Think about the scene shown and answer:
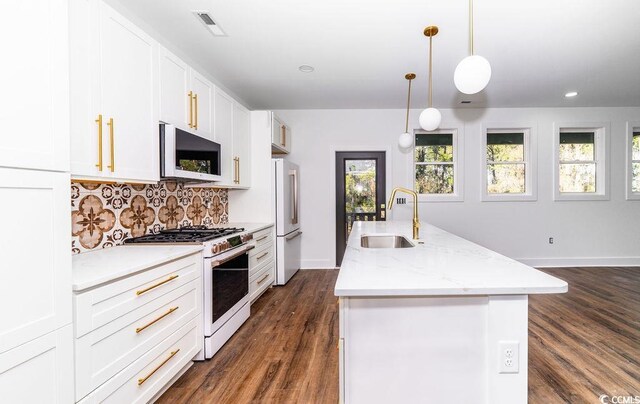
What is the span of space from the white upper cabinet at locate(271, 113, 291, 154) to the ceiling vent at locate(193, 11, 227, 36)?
1.35 meters

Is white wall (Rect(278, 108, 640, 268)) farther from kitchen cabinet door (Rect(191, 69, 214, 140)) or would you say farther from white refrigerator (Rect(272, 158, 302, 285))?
kitchen cabinet door (Rect(191, 69, 214, 140))

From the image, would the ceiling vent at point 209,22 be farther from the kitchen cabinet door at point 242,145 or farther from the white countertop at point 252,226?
the white countertop at point 252,226

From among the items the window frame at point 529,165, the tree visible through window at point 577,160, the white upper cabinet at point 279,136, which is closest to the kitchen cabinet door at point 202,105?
the white upper cabinet at point 279,136

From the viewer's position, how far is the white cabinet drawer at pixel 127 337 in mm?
1207

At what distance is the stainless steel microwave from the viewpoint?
2.05 m

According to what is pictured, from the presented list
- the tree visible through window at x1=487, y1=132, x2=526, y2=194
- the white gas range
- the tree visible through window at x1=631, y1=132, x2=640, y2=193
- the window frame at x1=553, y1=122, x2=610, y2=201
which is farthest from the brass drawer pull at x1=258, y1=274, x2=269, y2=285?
the tree visible through window at x1=631, y1=132, x2=640, y2=193

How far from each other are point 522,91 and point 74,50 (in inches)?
184

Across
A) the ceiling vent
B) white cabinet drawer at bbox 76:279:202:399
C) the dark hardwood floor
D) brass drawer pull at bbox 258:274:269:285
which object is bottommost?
the dark hardwood floor

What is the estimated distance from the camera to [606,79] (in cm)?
351

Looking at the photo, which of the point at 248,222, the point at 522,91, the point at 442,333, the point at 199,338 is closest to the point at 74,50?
the point at 199,338

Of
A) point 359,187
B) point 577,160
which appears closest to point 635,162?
point 577,160

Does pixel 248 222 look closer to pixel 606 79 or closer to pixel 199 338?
pixel 199 338

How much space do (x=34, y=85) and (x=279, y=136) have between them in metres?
3.11

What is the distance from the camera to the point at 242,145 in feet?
11.4
